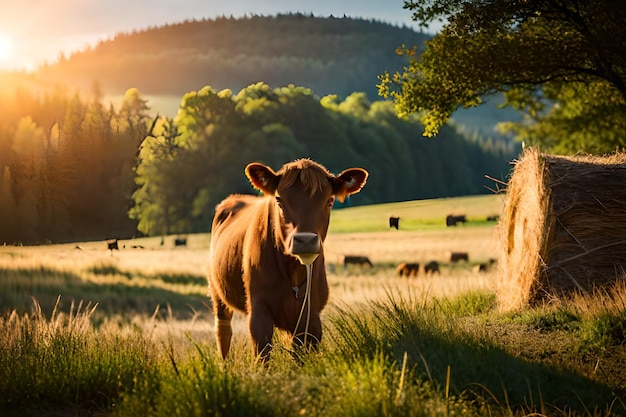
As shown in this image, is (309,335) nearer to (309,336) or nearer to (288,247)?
(309,336)

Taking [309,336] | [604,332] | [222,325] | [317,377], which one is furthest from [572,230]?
[317,377]

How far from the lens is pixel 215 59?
28656 millimetres


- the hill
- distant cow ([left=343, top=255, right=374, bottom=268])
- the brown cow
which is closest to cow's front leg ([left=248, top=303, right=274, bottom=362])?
the brown cow

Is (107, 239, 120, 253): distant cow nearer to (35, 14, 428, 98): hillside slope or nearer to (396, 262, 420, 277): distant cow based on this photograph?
(35, 14, 428, 98): hillside slope

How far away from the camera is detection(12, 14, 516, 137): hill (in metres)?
20.8

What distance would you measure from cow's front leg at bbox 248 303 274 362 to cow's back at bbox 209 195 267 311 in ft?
2.46

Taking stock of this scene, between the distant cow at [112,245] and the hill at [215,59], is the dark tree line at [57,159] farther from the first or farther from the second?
the hill at [215,59]

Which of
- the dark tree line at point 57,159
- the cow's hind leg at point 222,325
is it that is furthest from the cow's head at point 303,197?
the dark tree line at point 57,159

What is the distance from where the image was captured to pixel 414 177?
164ft

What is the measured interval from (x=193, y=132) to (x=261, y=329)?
22.9 m

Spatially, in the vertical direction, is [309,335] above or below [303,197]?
below

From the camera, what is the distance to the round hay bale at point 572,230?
11484mm

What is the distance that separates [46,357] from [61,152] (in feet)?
20.1

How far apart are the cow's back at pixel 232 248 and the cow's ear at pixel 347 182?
0.79 metres
